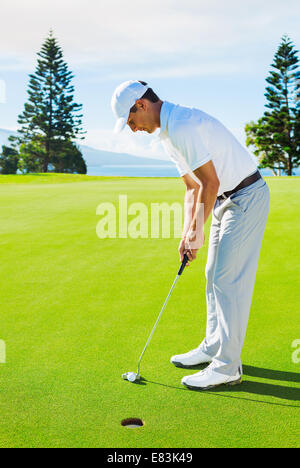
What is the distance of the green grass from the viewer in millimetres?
2127

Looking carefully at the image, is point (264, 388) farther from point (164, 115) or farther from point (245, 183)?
point (164, 115)

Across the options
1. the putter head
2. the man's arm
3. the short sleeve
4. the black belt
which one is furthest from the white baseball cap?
the putter head

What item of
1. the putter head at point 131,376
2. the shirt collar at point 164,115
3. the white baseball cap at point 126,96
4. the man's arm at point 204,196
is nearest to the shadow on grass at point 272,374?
the putter head at point 131,376

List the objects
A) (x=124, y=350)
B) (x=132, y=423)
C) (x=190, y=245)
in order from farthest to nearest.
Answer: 1. (x=124, y=350)
2. (x=190, y=245)
3. (x=132, y=423)

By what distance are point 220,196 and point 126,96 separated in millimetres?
716

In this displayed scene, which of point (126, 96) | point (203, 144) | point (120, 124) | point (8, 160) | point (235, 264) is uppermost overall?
point (8, 160)

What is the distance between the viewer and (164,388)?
254 cm

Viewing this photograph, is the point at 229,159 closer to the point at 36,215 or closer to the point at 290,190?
the point at 36,215

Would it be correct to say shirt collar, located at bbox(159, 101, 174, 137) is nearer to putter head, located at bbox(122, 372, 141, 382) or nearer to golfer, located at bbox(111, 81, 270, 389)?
golfer, located at bbox(111, 81, 270, 389)

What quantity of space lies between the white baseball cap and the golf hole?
1430 mm

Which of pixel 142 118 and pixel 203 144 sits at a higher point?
pixel 142 118

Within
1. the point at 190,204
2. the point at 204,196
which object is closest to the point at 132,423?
the point at 204,196

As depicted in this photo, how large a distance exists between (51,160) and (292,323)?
47.0 meters

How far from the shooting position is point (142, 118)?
2590mm
